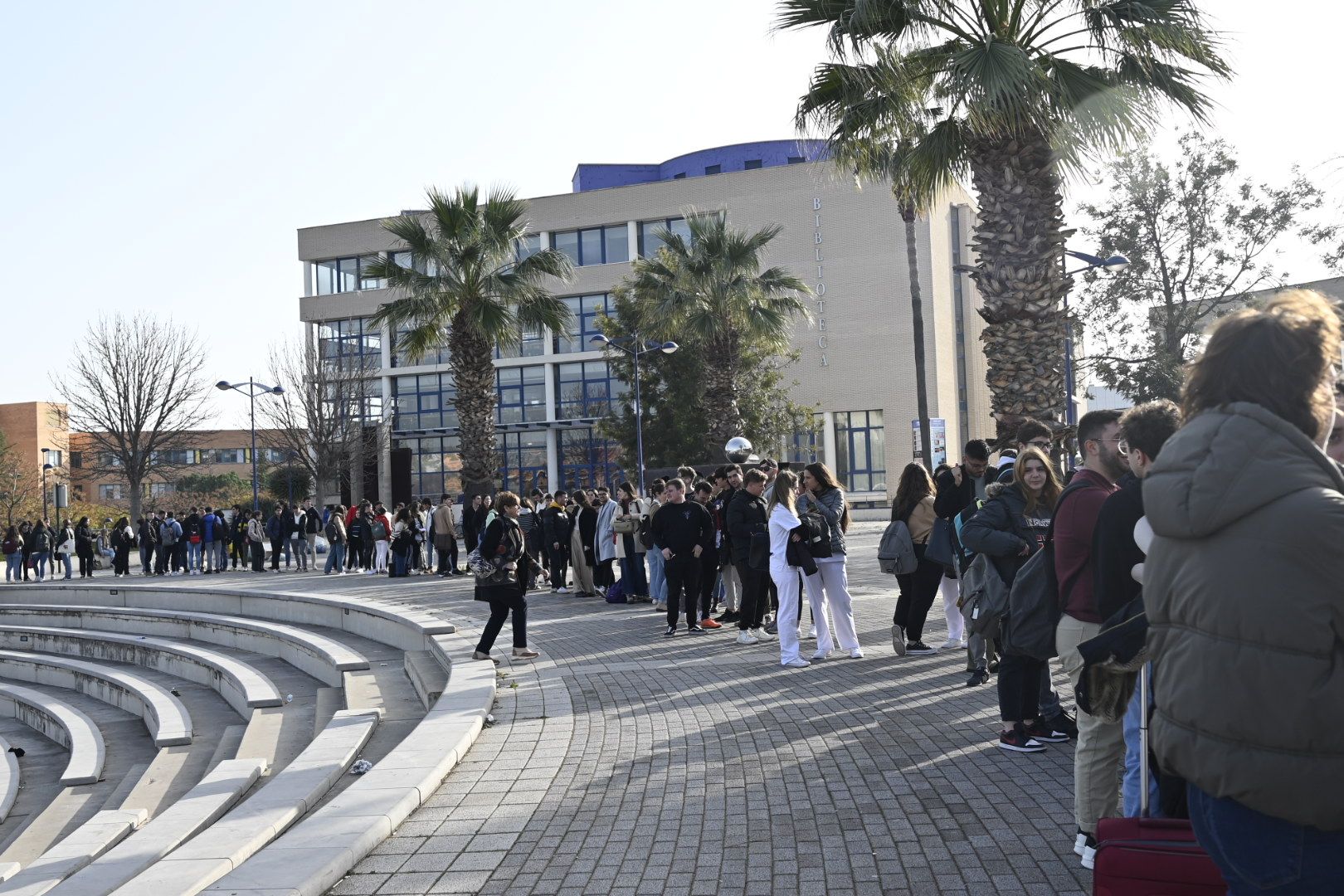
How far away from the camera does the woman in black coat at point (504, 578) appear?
1125cm

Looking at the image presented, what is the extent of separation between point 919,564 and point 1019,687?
398cm

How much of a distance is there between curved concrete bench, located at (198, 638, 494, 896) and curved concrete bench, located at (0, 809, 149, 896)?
1.41 metres

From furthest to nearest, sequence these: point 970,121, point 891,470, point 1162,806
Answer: point 891,470 → point 970,121 → point 1162,806

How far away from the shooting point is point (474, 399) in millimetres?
29391

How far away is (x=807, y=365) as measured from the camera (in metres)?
54.2

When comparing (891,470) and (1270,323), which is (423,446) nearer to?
(891,470)

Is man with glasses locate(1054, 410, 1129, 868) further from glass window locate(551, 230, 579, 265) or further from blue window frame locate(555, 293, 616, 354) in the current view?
glass window locate(551, 230, 579, 265)

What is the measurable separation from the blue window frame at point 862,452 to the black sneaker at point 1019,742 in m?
45.9

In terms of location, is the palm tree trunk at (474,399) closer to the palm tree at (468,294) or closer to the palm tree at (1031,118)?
the palm tree at (468,294)

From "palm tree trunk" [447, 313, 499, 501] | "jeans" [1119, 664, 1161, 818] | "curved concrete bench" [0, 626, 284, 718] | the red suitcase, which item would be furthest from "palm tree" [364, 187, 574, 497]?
the red suitcase

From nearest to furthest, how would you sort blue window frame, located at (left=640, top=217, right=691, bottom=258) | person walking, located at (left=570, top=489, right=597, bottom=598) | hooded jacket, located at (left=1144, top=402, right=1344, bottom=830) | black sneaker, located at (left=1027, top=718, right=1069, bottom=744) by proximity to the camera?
hooded jacket, located at (left=1144, top=402, right=1344, bottom=830) → black sneaker, located at (left=1027, top=718, right=1069, bottom=744) → person walking, located at (left=570, top=489, right=597, bottom=598) → blue window frame, located at (left=640, top=217, right=691, bottom=258)

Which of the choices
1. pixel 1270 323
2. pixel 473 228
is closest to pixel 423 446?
pixel 473 228

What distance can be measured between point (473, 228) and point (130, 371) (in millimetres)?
23346

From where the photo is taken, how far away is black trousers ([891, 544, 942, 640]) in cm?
1088
